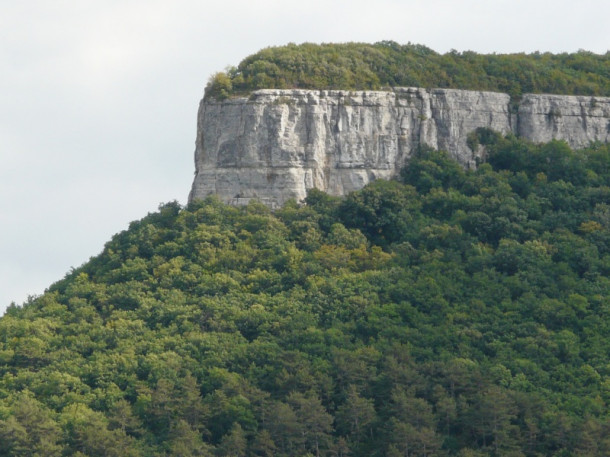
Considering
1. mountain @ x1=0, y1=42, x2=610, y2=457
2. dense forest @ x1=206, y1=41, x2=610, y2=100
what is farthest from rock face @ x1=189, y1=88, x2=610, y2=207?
dense forest @ x1=206, y1=41, x2=610, y2=100

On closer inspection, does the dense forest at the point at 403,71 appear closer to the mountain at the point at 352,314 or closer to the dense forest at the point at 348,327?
the mountain at the point at 352,314

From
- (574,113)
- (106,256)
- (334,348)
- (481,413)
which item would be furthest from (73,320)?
(574,113)

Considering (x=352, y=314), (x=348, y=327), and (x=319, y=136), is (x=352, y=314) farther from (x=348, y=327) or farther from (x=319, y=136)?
(x=319, y=136)

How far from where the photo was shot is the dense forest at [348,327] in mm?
70812

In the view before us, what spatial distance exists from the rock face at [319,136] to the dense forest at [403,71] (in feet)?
2.52

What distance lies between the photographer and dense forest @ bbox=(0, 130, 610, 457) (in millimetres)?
70812

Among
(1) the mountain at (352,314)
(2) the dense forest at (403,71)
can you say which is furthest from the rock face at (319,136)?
(2) the dense forest at (403,71)

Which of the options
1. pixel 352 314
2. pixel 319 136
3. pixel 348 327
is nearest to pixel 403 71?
pixel 319 136

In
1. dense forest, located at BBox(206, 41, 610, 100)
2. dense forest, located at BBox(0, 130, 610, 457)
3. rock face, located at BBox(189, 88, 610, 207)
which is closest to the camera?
dense forest, located at BBox(0, 130, 610, 457)

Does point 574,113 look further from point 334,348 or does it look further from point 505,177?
point 334,348

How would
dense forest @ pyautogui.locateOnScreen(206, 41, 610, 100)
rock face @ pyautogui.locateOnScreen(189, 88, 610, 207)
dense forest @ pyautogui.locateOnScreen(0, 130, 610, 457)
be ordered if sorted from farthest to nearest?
1. dense forest @ pyautogui.locateOnScreen(206, 41, 610, 100)
2. rock face @ pyautogui.locateOnScreen(189, 88, 610, 207)
3. dense forest @ pyautogui.locateOnScreen(0, 130, 610, 457)

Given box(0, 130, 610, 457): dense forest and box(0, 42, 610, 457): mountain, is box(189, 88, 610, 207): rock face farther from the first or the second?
box(0, 130, 610, 457): dense forest

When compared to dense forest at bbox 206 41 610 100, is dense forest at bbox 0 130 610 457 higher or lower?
lower

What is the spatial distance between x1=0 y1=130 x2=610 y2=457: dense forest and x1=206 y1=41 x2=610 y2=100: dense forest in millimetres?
3052
